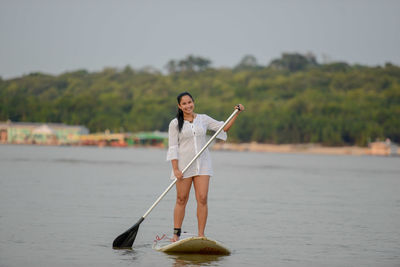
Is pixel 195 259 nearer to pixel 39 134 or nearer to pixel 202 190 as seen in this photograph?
pixel 202 190

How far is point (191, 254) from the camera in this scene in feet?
31.4

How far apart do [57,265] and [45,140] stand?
5946 inches

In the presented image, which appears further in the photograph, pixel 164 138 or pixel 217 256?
pixel 164 138

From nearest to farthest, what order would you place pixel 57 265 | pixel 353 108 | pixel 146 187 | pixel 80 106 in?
pixel 57 265
pixel 146 187
pixel 353 108
pixel 80 106

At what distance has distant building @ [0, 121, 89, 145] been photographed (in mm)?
156375

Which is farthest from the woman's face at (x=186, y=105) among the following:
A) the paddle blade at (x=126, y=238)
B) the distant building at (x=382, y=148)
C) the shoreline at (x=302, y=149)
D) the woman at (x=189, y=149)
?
the shoreline at (x=302, y=149)

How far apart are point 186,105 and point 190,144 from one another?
1.61ft

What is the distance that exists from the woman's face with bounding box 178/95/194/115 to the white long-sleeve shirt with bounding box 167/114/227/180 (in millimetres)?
150

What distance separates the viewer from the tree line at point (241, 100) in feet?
483

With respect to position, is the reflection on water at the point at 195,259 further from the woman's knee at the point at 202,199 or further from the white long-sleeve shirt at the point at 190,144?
the white long-sleeve shirt at the point at 190,144

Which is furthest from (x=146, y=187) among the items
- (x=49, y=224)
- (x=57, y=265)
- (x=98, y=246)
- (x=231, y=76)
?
(x=231, y=76)

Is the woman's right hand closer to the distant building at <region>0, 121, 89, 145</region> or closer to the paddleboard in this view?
the paddleboard

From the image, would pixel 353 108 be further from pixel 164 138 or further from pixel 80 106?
pixel 80 106

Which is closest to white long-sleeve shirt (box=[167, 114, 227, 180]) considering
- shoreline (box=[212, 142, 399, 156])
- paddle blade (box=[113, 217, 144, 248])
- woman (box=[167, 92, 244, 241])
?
woman (box=[167, 92, 244, 241])
